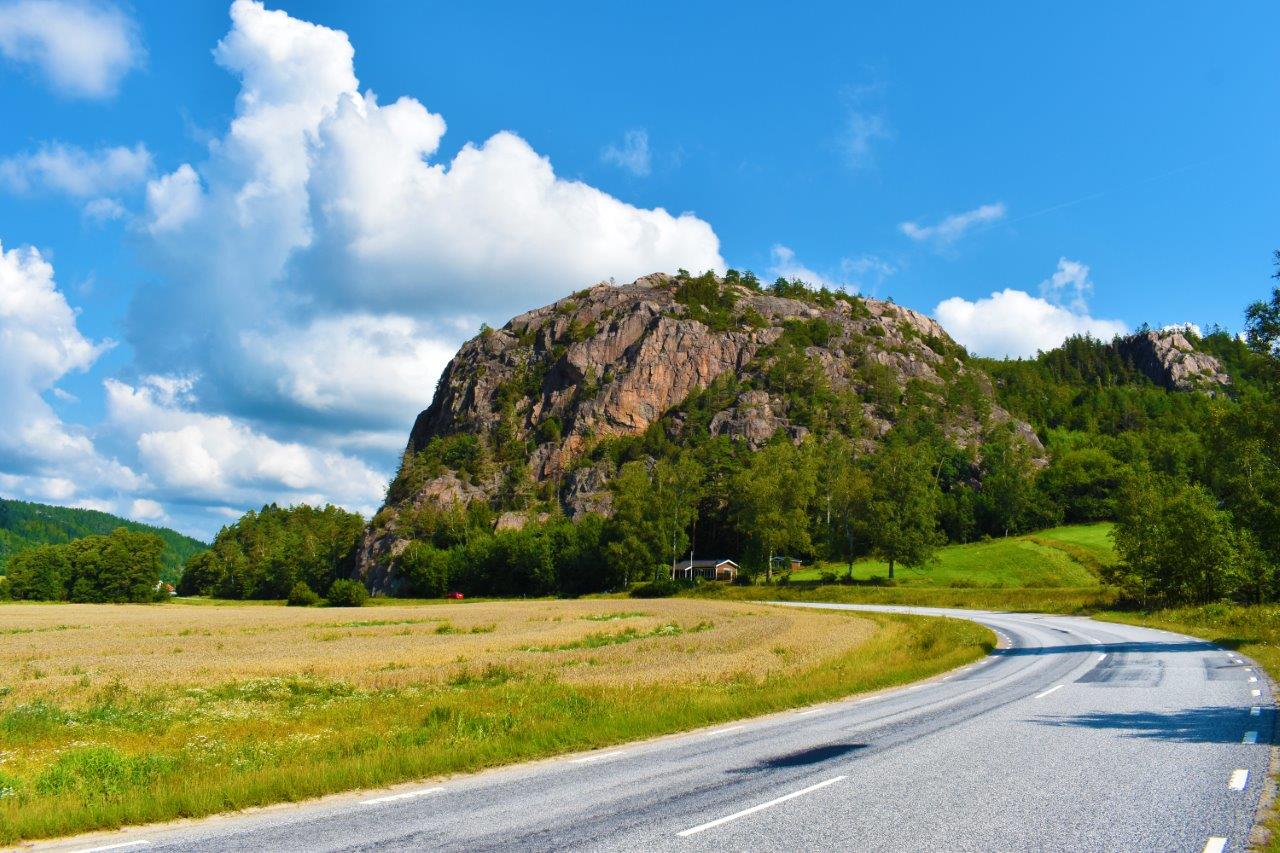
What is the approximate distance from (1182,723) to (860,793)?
31.1 feet

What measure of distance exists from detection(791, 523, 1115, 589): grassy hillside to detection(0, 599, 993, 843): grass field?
145ft

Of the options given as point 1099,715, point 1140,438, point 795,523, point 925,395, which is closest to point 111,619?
point 795,523

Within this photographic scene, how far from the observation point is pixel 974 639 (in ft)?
123

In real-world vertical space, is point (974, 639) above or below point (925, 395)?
below

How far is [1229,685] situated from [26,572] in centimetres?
16411

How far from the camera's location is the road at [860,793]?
8.85 m

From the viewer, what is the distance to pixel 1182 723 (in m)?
15.5

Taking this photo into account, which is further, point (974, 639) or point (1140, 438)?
point (1140, 438)

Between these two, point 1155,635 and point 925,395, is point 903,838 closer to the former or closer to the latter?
point 1155,635

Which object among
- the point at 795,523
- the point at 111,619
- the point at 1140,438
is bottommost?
the point at 111,619

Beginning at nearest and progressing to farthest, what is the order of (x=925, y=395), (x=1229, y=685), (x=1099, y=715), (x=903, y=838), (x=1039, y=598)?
1. (x=903, y=838)
2. (x=1099, y=715)
3. (x=1229, y=685)
4. (x=1039, y=598)
5. (x=925, y=395)

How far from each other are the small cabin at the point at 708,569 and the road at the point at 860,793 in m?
105

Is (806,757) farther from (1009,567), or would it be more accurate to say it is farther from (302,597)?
(302,597)

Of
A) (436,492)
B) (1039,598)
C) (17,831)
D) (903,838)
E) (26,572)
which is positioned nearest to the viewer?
(903,838)
